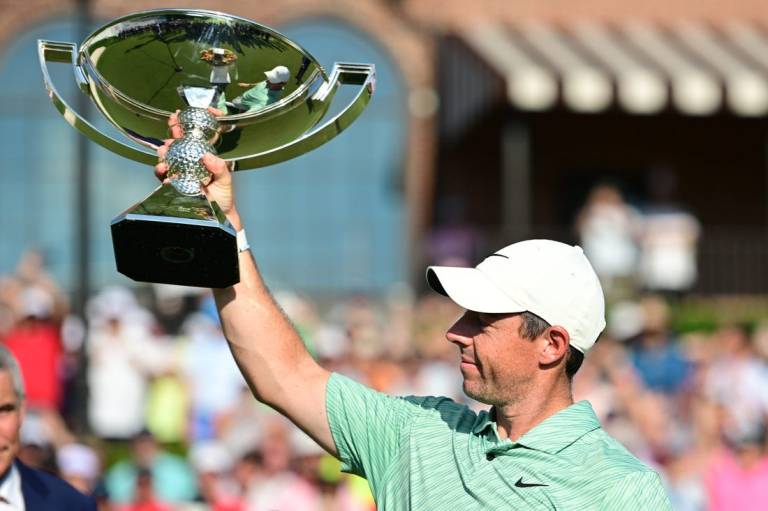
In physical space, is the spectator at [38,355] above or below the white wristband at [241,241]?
below

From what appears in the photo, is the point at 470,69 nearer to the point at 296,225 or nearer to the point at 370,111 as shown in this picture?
the point at 370,111

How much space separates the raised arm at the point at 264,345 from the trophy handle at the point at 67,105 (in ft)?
0.40

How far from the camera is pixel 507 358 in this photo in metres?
3.04

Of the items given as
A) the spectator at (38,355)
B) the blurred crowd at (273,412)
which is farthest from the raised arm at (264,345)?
the spectator at (38,355)

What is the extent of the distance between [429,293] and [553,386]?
12048 mm

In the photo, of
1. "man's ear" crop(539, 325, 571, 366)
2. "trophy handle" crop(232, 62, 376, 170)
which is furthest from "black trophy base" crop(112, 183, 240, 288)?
"man's ear" crop(539, 325, 571, 366)

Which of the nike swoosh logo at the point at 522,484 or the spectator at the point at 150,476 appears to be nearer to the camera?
the nike swoosh logo at the point at 522,484

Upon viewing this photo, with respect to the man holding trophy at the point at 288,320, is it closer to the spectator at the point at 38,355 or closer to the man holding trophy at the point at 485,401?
the man holding trophy at the point at 485,401

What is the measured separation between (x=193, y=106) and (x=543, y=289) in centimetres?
94

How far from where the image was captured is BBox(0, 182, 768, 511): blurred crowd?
314 inches

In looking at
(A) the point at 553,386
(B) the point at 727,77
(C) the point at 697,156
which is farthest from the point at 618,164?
(A) the point at 553,386

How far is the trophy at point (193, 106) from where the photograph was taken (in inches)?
116

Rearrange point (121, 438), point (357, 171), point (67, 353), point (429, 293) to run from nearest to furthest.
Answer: point (121, 438) < point (67, 353) < point (429, 293) < point (357, 171)

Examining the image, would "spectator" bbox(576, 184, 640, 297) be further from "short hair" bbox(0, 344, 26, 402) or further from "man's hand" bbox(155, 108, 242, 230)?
"man's hand" bbox(155, 108, 242, 230)
